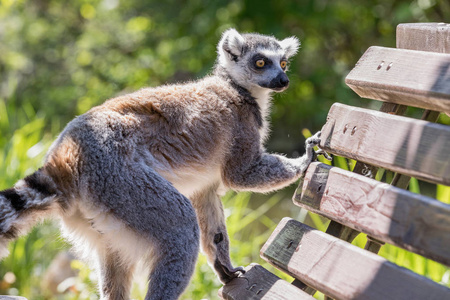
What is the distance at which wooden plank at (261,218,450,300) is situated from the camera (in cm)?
189

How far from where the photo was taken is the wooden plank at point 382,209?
6.00 ft

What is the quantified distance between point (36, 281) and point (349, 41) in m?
7.91

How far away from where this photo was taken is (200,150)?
11.2ft

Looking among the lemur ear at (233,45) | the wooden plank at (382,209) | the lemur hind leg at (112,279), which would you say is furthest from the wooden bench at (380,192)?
the lemur ear at (233,45)

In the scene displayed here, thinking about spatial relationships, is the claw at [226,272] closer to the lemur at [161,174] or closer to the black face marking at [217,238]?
the lemur at [161,174]

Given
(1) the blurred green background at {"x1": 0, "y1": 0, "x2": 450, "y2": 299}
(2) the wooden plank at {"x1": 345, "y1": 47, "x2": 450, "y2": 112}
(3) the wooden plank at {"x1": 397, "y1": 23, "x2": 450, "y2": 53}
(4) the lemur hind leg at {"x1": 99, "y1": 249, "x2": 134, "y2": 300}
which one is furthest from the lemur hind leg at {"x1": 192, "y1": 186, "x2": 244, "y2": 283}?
(1) the blurred green background at {"x1": 0, "y1": 0, "x2": 450, "y2": 299}

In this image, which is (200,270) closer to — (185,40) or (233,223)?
(233,223)

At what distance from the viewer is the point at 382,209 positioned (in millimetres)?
2080

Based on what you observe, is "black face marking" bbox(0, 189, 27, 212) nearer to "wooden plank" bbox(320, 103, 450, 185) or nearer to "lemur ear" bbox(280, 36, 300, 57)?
"wooden plank" bbox(320, 103, 450, 185)

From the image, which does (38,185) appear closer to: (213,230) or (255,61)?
(213,230)

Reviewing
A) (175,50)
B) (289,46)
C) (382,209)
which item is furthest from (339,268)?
(175,50)

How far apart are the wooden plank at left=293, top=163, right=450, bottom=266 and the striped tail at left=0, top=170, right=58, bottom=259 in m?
1.33

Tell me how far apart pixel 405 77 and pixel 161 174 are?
5.04ft

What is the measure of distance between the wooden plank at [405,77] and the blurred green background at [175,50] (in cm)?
468
